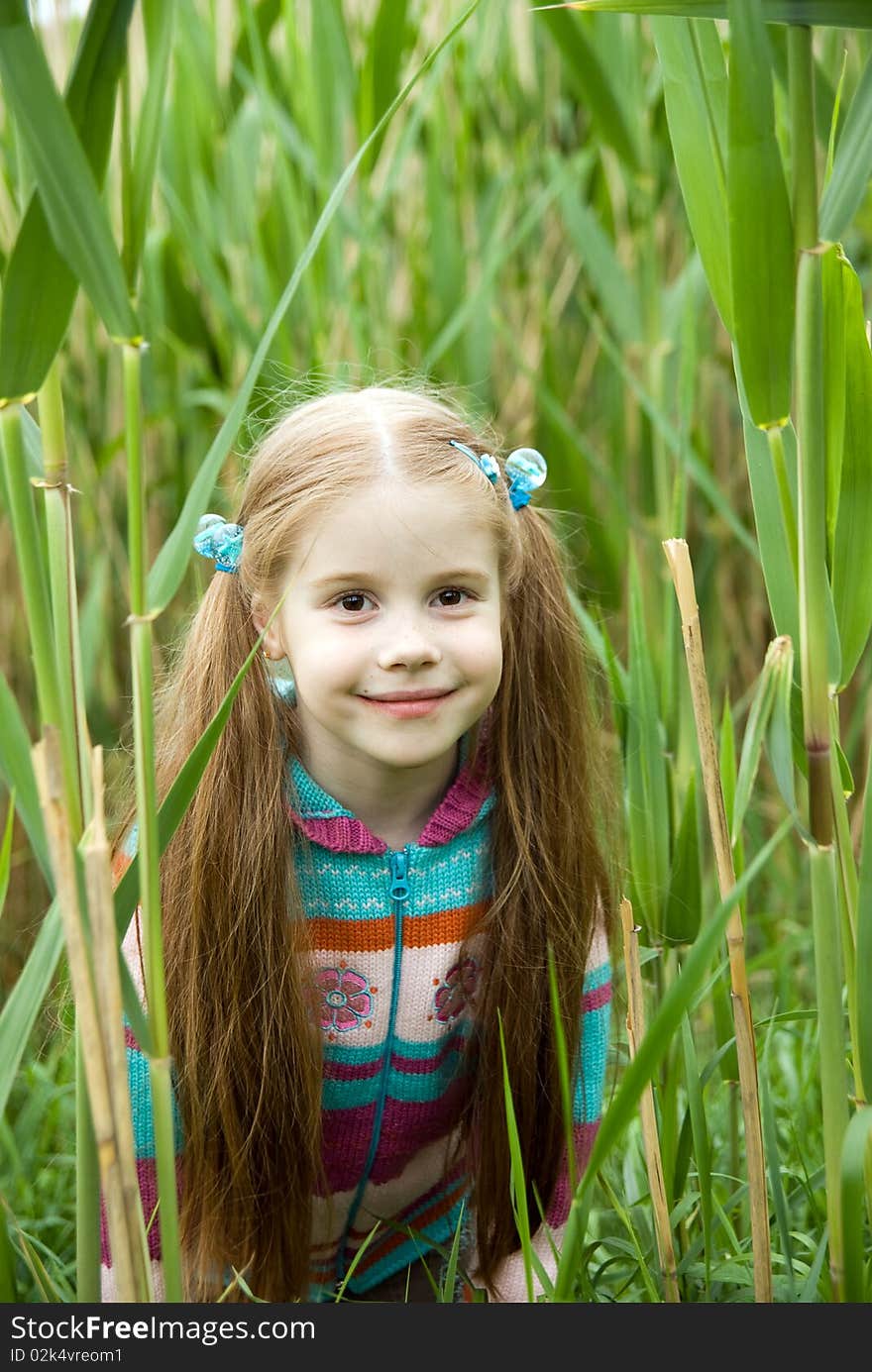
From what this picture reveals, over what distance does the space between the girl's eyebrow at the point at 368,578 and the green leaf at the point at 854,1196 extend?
1.18 feet

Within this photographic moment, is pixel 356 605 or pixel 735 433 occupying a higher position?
pixel 735 433

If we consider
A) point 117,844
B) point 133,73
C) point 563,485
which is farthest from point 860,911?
point 133,73

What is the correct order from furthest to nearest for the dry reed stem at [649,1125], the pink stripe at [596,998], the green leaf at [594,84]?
the green leaf at [594,84] < the pink stripe at [596,998] < the dry reed stem at [649,1125]

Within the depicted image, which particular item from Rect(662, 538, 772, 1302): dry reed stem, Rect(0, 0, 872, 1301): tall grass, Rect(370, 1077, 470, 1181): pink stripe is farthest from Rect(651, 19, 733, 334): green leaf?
Rect(370, 1077, 470, 1181): pink stripe

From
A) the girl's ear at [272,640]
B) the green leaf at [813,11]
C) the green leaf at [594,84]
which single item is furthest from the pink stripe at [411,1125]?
the green leaf at [594,84]

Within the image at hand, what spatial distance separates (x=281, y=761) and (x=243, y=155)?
828mm

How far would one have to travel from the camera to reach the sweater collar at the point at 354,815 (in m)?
0.86

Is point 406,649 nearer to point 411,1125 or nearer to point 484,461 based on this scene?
point 484,461

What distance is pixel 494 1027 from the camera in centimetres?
92

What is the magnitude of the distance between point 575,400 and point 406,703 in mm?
922

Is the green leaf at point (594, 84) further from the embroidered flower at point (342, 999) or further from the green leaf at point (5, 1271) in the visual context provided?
the green leaf at point (5, 1271)

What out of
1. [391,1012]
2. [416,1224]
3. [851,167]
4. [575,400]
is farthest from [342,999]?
[575,400]

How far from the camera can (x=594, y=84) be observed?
123cm

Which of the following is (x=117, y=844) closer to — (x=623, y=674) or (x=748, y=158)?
(x=623, y=674)
